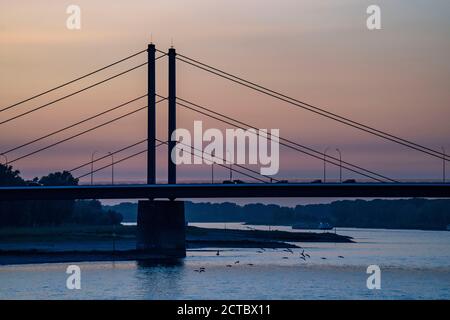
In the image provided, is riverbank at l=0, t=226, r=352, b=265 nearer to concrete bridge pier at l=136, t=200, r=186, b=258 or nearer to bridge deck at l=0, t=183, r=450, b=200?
concrete bridge pier at l=136, t=200, r=186, b=258

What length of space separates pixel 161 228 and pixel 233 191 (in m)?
12.9

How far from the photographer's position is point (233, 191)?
79625 millimetres

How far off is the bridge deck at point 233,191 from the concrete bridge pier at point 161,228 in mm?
5457

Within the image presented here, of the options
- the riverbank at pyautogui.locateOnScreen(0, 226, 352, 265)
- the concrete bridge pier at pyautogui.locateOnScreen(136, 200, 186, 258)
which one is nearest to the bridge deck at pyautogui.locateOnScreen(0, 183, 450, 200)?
the concrete bridge pier at pyautogui.locateOnScreen(136, 200, 186, 258)

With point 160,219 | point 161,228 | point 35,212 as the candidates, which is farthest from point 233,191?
point 35,212

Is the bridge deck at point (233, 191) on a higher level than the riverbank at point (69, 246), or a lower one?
higher

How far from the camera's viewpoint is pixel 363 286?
210ft

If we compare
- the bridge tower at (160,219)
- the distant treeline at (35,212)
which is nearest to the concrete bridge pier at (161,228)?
the bridge tower at (160,219)

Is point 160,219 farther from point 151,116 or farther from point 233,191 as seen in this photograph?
point 233,191

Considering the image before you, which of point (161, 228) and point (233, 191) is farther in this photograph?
point (161, 228)

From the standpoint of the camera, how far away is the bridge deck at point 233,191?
254 feet

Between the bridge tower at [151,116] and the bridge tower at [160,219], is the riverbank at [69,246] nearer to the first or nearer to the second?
the bridge tower at [160,219]
